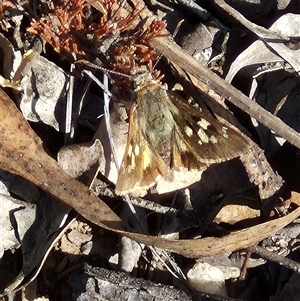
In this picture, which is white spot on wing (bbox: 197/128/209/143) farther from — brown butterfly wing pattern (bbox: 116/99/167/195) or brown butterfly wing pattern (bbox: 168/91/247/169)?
brown butterfly wing pattern (bbox: 116/99/167/195)

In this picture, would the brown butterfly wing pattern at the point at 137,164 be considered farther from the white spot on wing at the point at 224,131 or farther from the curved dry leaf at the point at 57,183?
the white spot on wing at the point at 224,131

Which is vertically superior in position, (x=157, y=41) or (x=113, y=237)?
(x=157, y=41)

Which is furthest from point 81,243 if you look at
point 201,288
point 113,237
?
point 201,288

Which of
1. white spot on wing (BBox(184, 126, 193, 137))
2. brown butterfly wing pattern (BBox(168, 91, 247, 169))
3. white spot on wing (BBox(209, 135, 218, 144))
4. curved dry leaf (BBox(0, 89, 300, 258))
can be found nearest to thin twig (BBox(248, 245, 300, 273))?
curved dry leaf (BBox(0, 89, 300, 258))

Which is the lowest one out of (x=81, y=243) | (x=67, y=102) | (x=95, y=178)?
(x=81, y=243)

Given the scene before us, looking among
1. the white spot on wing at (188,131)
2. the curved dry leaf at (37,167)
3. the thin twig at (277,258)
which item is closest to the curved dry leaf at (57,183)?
the curved dry leaf at (37,167)

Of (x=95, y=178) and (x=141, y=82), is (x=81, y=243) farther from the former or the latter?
(x=141, y=82)
